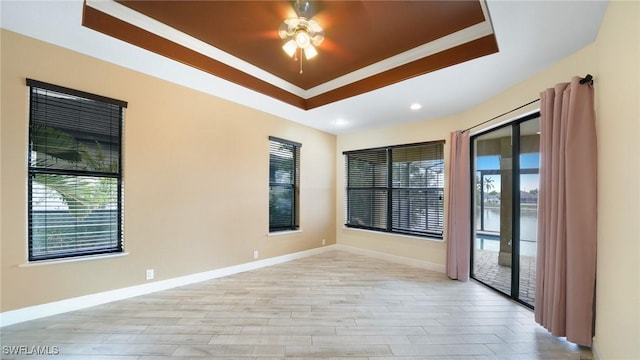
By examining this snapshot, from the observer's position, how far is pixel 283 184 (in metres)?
4.86

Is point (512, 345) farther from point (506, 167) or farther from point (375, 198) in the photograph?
point (375, 198)

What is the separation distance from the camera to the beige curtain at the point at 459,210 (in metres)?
3.76

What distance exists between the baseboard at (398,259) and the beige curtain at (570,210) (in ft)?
6.49

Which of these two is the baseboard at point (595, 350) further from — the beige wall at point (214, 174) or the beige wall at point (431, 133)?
the beige wall at point (431, 133)

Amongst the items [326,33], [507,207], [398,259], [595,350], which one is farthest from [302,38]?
[398,259]

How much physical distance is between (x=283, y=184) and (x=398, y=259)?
9.00 ft

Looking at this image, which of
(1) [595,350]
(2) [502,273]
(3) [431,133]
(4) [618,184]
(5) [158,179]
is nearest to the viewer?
(4) [618,184]

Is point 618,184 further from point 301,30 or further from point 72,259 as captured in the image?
point 72,259

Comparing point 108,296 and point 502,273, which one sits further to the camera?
point 502,273

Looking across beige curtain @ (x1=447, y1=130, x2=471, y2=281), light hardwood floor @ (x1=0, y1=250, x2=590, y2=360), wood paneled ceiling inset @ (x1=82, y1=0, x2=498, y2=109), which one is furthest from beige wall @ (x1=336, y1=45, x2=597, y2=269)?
light hardwood floor @ (x1=0, y1=250, x2=590, y2=360)

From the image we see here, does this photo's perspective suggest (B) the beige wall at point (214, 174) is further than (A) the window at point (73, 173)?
No

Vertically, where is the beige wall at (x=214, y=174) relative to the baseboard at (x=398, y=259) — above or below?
above

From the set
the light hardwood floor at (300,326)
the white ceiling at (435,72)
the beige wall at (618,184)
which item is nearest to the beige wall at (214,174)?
the beige wall at (618,184)

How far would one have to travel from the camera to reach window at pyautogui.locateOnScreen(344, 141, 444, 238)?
450 centimetres
